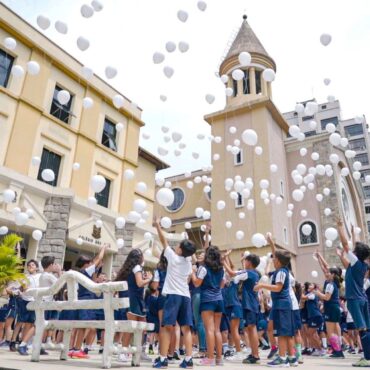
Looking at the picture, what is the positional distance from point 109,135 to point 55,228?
7058mm

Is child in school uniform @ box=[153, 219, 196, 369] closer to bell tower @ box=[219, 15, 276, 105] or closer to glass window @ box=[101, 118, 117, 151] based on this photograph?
glass window @ box=[101, 118, 117, 151]

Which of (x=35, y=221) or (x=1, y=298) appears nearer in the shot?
(x=1, y=298)

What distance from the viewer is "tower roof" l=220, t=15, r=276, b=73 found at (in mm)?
26375

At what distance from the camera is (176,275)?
4.88 meters

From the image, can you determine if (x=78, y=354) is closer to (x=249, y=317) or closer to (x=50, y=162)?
(x=249, y=317)

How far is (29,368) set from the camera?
12.1 ft

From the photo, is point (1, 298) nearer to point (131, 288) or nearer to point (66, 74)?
point (131, 288)

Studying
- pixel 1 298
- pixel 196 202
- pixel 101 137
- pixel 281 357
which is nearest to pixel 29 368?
pixel 281 357

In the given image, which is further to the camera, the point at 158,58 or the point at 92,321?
the point at 158,58

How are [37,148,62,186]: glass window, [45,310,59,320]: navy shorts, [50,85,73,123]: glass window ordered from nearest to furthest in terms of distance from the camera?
[45,310,59,320]: navy shorts
[37,148,62,186]: glass window
[50,85,73,123]: glass window

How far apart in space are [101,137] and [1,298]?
36.8ft

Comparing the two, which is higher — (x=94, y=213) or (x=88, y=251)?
(x=94, y=213)

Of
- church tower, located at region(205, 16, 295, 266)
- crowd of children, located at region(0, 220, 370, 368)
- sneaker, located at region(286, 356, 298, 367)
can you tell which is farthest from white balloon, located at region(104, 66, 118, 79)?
church tower, located at region(205, 16, 295, 266)

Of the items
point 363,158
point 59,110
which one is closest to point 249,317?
point 59,110
